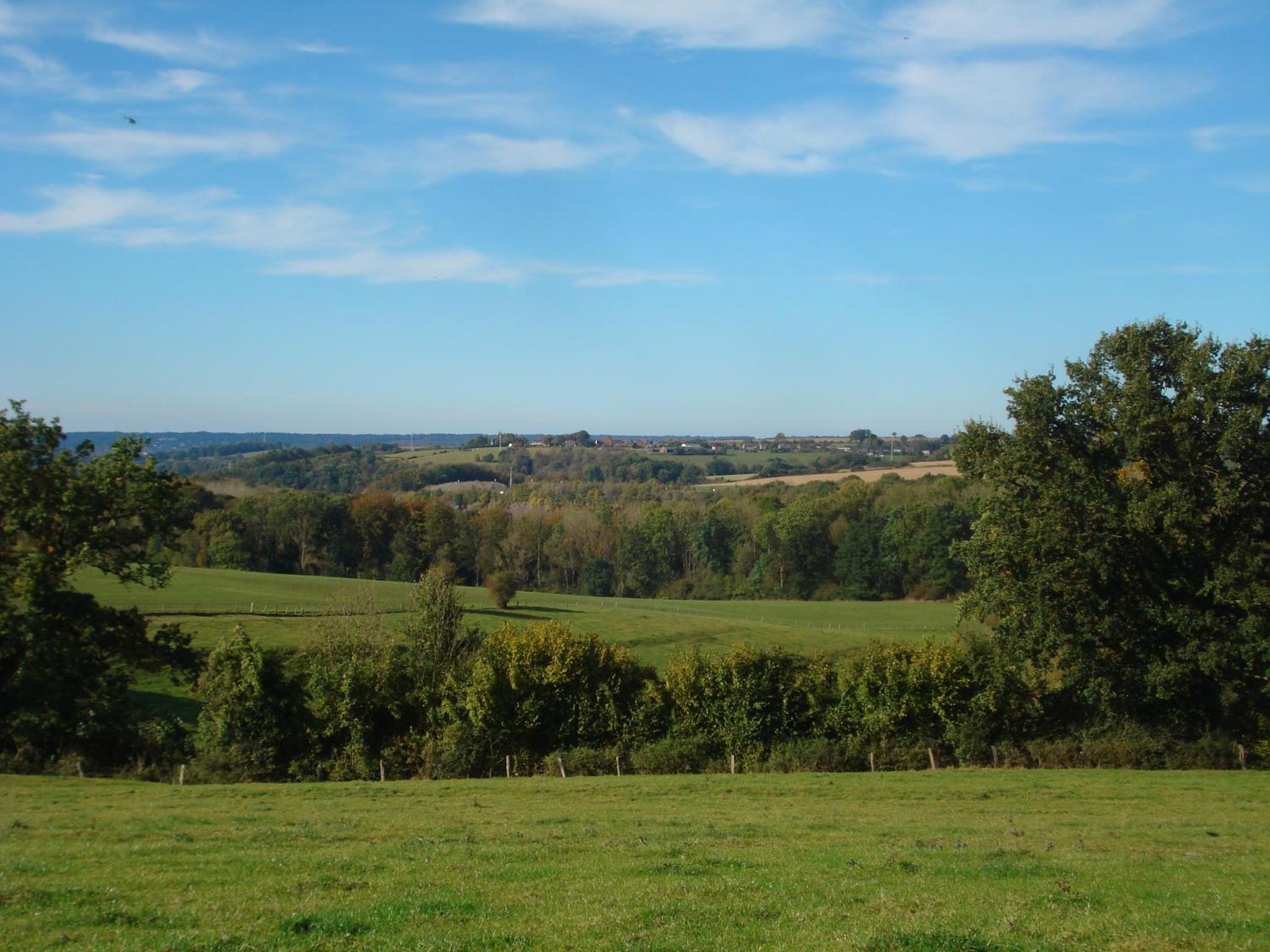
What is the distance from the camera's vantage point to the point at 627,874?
40.3 feet

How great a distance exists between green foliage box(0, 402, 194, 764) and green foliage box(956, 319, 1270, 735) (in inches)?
1134

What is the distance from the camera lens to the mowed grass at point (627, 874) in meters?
8.97

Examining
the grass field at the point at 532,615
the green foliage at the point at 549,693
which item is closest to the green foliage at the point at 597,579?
the grass field at the point at 532,615

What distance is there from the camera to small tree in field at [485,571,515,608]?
7319 centimetres

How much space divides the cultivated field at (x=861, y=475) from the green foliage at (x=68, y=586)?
11151cm

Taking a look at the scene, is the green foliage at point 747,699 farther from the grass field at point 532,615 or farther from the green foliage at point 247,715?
the green foliage at point 247,715

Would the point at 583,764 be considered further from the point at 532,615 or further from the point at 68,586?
the point at 532,615

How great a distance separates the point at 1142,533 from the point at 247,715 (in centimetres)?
3184

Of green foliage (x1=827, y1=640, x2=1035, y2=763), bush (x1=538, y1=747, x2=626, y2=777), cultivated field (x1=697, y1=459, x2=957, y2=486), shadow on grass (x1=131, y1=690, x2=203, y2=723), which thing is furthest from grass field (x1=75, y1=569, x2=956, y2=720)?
cultivated field (x1=697, y1=459, x2=957, y2=486)

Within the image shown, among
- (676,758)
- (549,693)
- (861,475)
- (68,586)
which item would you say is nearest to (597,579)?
(861,475)

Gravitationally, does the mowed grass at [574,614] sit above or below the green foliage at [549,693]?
below

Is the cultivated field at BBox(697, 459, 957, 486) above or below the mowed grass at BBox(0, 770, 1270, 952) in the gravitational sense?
above

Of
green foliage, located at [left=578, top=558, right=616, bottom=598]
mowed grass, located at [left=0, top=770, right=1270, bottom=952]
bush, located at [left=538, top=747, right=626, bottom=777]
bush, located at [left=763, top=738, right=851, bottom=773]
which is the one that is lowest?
green foliage, located at [left=578, top=558, right=616, bottom=598]

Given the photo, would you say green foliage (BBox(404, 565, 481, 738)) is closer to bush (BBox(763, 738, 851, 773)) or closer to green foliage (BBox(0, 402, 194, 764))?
green foliage (BBox(0, 402, 194, 764))
